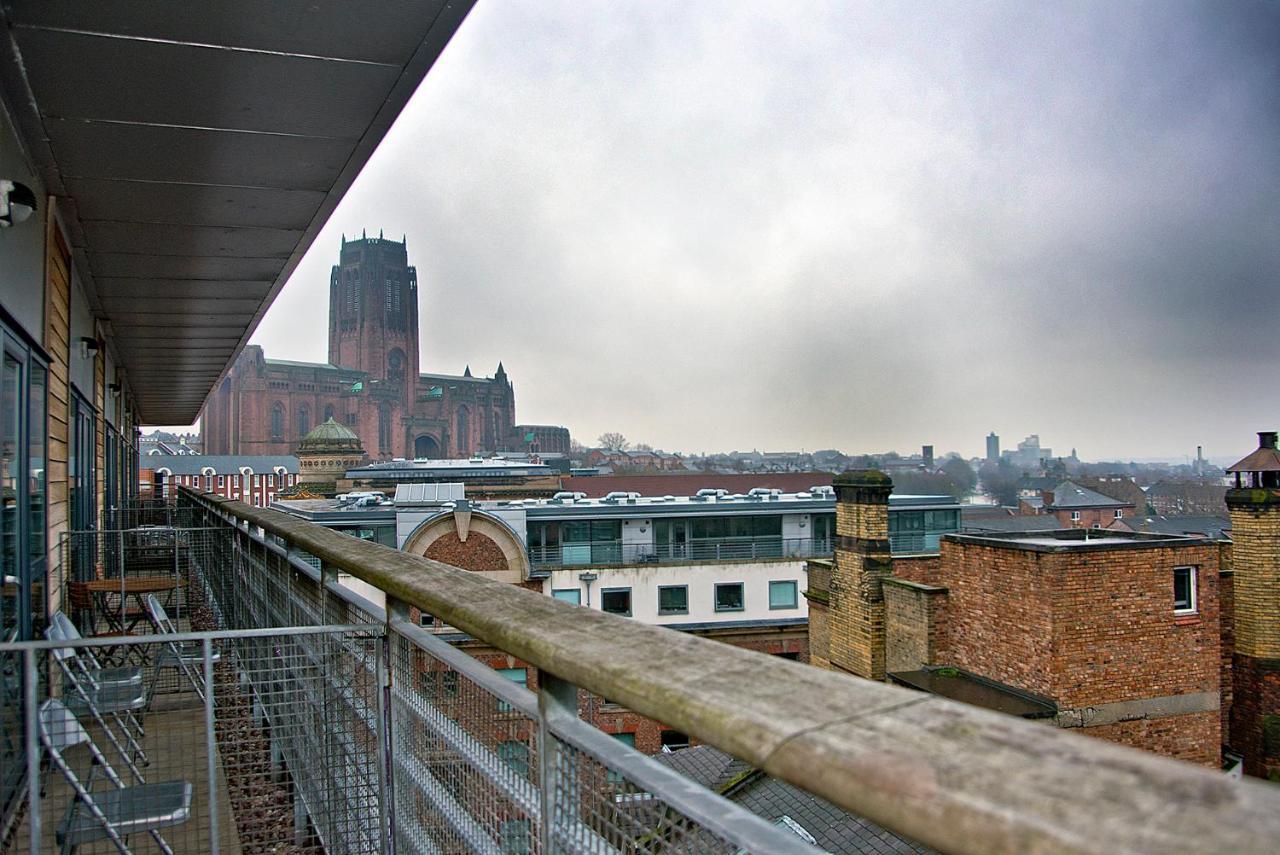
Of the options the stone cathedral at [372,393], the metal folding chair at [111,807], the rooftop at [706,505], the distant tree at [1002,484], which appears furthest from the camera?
the stone cathedral at [372,393]

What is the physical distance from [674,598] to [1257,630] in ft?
47.3

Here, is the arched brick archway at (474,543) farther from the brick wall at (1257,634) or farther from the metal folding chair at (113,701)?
the metal folding chair at (113,701)

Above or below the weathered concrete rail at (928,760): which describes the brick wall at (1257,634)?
below

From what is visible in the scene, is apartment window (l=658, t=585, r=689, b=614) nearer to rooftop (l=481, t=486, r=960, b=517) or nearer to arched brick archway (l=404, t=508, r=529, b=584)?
rooftop (l=481, t=486, r=960, b=517)

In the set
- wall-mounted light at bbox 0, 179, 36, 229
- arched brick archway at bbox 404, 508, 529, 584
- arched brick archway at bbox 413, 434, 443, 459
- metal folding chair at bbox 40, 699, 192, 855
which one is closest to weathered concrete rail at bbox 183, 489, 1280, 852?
metal folding chair at bbox 40, 699, 192, 855

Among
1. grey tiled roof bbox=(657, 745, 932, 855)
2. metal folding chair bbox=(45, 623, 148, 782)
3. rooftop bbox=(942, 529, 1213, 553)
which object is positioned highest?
metal folding chair bbox=(45, 623, 148, 782)

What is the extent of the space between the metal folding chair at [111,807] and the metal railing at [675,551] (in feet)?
71.3

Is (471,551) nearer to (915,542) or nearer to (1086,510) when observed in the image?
(915,542)

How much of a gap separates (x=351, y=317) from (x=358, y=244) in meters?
9.61

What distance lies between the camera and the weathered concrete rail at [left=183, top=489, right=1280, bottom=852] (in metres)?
0.52

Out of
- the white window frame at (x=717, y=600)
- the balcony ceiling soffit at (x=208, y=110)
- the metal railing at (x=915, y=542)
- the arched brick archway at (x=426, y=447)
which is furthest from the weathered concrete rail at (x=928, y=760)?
the arched brick archway at (x=426, y=447)

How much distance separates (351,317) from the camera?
115m

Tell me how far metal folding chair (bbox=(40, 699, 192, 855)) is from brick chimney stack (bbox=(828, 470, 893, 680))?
12.9 metres

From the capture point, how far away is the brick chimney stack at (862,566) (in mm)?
14586
